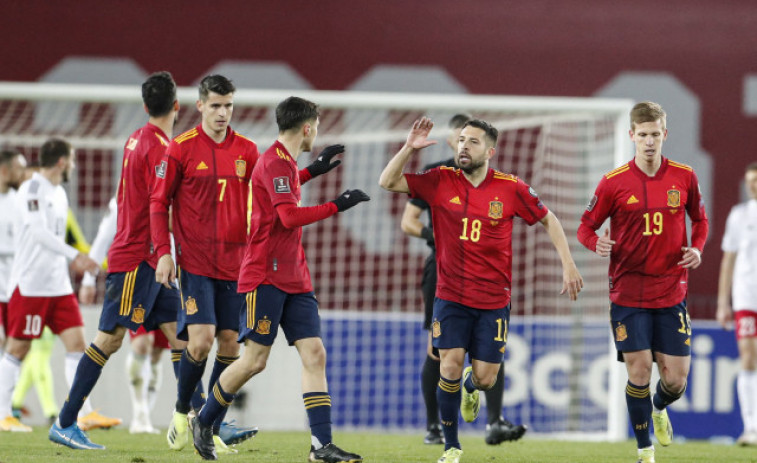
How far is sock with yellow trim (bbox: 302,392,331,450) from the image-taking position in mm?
5367

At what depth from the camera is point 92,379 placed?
20.7 ft

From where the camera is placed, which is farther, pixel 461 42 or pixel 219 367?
pixel 461 42

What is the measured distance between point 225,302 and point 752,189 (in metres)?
5.04

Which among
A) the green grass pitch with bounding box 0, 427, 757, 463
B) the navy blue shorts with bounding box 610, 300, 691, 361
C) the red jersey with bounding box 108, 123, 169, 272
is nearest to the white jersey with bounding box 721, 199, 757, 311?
the green grass pitch with bounding box 0, 427, 757, 463

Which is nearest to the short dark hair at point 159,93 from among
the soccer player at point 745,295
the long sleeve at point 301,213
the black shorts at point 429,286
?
the long sleeve at point 301,213

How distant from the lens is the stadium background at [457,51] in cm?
1370

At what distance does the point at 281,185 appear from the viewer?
5.40 meters

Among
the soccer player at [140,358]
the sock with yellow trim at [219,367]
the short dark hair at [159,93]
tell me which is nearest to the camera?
the sock with yellow trim at [219,367]

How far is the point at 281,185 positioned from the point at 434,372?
266 cm

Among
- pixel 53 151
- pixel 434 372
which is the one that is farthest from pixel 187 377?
pixel 53 151

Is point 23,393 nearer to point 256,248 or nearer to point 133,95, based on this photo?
point 133,95

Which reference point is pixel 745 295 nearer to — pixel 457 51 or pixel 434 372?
pixel 434 372

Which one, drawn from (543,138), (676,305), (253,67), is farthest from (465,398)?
(253,67)

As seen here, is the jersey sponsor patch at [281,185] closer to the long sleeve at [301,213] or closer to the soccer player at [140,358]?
the long sleeve at [301,213]
